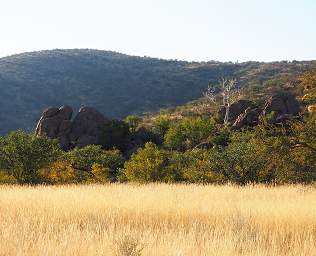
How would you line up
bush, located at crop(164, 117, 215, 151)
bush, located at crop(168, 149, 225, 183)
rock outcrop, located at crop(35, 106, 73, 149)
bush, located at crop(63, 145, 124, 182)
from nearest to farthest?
bush, located at crop(168, 149, 225, 183) < bush, located at crop(63, 145, 124, 182) < rock outcrop, located at crop(35, 106, 73, 149) < bush, located at crop(164, 117, 215, 151)

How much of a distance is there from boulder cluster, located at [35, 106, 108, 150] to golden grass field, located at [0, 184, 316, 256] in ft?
116

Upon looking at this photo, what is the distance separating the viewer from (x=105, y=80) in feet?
466

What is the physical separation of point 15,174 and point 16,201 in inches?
648

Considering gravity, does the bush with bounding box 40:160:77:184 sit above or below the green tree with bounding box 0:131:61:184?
below

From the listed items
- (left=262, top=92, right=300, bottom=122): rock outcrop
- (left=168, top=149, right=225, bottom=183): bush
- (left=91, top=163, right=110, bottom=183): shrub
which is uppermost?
(left=262, top=92, right=300, bottom=122): rock outcrop

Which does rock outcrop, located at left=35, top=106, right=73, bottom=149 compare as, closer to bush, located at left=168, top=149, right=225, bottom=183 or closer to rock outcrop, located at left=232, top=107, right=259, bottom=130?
bush, located at left=168, top=149, right=225, bottom=183

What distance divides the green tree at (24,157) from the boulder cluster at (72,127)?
19.7 metres

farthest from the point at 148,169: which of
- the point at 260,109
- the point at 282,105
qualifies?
the point at 282,105

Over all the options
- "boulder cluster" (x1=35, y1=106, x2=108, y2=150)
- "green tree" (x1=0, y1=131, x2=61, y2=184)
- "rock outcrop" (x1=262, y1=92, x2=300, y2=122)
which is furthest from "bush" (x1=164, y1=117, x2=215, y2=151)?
"green tree" (x1=0, y1=131, x2=61, y2=184)

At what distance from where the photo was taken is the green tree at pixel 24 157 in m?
28.0

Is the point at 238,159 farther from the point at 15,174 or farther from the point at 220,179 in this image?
the point at 15,174

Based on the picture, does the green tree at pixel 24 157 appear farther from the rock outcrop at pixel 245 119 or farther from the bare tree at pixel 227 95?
the bare tree at pixel 227 95

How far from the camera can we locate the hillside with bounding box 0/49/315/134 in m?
119

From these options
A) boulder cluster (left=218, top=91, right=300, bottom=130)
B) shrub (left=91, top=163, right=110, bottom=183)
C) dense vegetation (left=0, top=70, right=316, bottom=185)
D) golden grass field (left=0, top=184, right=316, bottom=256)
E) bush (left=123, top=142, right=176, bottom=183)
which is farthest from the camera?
boulder cluster (left=218, top=91, right=300, bottom=130)
